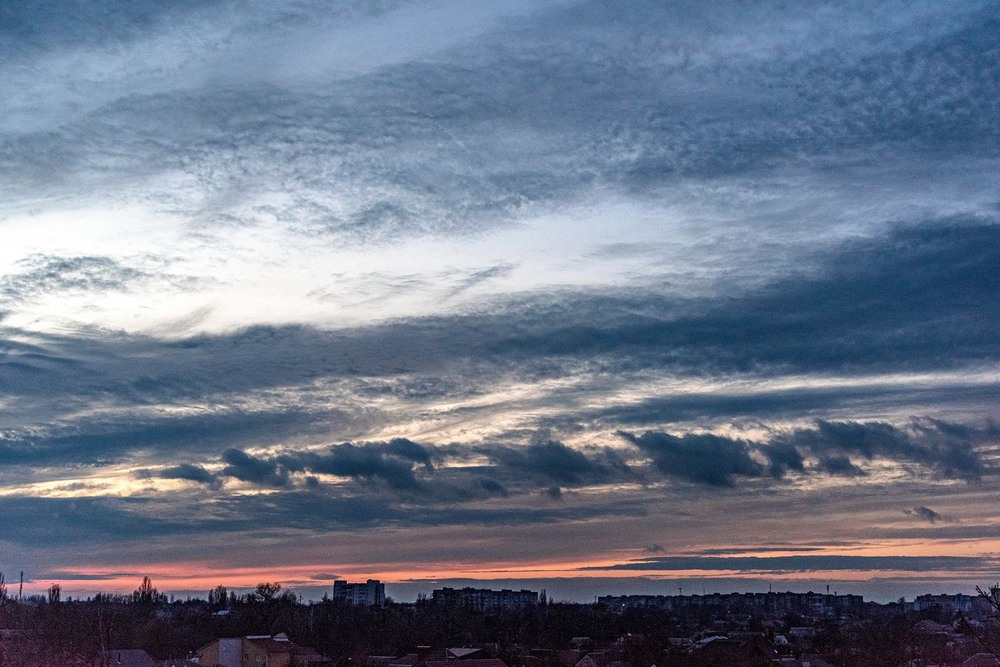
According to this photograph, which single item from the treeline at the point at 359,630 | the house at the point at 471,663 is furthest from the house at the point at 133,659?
the house at the point at 471,663

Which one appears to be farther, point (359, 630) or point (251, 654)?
point (359, 630)

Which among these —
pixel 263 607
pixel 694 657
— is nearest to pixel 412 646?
pixel 263 607

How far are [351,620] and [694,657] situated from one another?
63521 mm

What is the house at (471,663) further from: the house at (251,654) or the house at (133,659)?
the house at (133,659)

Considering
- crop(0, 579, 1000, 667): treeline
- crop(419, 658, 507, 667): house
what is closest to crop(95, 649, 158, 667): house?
crop(0, 579, 1000, 667): treeline

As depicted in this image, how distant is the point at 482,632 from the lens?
128 m

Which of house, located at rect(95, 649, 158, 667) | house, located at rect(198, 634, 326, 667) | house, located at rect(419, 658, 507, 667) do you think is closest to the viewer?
house, located at rect(95, 649, 158, 667)

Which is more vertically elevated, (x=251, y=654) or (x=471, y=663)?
(x=251, y=654)

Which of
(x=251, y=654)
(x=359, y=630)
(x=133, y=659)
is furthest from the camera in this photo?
(x=359, y=630)

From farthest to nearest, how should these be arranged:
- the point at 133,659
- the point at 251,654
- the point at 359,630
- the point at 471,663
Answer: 1. the point at 359,630
2. the point at 251,654
3. the point at 133,659
4. the point at 471,663

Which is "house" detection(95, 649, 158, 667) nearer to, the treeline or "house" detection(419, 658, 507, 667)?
the treeline

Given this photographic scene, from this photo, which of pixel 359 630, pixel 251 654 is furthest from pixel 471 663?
pixel 359 630

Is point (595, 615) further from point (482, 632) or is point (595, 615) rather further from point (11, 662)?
point (11, 662)

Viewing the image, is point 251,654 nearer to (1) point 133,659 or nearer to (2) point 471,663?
(1) point 133,659
